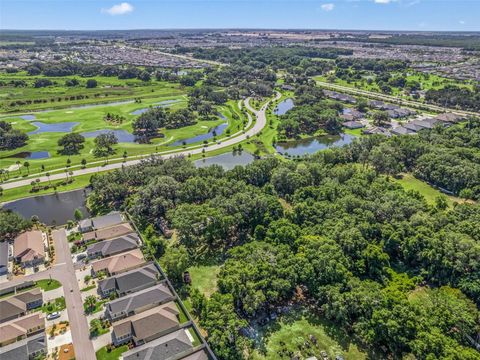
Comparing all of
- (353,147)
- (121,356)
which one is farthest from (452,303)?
(353,147)

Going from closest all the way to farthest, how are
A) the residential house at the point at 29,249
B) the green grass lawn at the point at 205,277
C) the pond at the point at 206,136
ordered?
the green grass lawn at the point at 205,277
the residential house at the point at 29,249
the pond at the point at 206,136

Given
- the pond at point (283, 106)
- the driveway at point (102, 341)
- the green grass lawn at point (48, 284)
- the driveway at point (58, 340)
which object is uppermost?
the pond at point (283, 106)

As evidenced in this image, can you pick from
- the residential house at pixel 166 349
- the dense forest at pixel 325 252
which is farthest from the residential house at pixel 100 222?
the residential house at pixel 166 349

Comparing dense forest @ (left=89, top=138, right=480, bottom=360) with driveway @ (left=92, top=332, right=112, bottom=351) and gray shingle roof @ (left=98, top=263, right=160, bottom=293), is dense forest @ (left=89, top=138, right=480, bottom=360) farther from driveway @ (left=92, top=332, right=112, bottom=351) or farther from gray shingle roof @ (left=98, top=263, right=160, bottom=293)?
driveway @ (left=92, top=332, right=112, bottom=351)

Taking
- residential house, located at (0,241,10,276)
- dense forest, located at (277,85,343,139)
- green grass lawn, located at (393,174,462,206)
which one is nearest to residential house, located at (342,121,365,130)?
dense forest, located at (277,85,343,139)

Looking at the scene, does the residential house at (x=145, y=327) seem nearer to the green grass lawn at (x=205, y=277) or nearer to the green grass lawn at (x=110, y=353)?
the green grass lawn at (x=110, y=353)

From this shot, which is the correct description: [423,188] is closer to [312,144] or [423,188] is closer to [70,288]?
[312,144]
